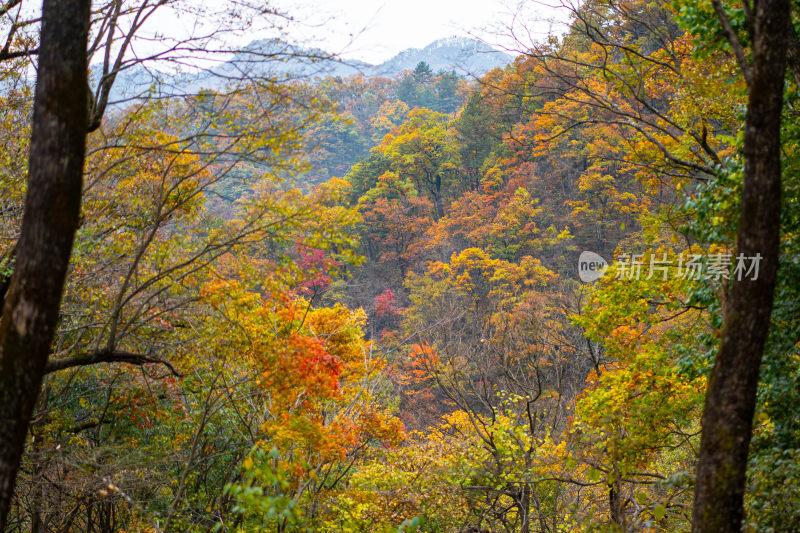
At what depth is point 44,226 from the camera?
276 centimetres

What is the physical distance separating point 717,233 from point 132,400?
25.3 ft

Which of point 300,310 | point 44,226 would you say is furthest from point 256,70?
point 300,310

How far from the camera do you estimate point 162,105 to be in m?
5.19

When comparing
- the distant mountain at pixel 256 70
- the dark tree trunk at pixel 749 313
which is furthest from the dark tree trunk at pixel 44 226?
the dark tree trunk at pixel 749 313

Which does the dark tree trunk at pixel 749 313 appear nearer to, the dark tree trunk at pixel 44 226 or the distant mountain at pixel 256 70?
the distant mountain at pixel 256 70

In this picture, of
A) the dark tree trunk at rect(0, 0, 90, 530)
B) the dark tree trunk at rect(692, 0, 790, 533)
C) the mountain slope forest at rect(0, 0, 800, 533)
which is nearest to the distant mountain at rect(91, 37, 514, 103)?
the mountain slope forest at rect(0, 0, 800, 533)

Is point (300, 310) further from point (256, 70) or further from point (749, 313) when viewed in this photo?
point (749, 313)

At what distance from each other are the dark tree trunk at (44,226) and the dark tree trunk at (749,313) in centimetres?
364

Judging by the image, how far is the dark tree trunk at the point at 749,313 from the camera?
9.44ft

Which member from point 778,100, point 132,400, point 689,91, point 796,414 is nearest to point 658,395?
point 796,414

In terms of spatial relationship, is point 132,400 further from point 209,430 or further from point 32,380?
point 32,380

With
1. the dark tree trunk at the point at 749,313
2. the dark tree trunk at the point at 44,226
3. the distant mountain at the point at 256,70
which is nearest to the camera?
the dark tree trunk at the point at 44,226

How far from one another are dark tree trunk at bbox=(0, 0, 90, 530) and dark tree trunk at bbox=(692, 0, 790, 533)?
3.64m

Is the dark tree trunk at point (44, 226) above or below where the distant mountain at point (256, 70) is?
below
